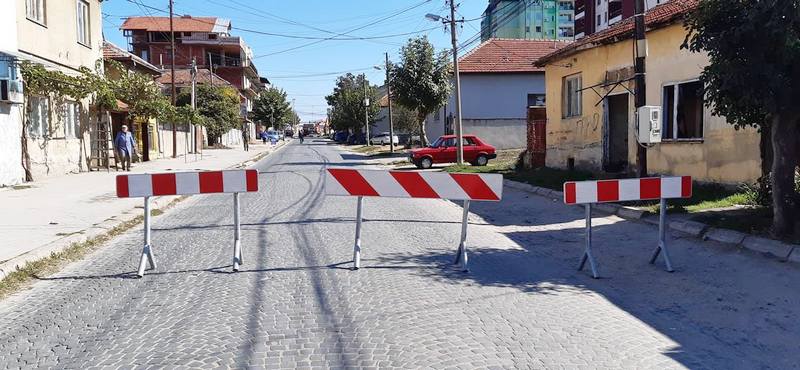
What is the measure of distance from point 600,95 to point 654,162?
310cm

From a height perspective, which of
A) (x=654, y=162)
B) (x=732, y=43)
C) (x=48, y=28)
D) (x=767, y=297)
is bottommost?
(x=767, y=297)

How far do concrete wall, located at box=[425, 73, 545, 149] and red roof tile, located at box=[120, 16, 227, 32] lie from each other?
64.1 metres

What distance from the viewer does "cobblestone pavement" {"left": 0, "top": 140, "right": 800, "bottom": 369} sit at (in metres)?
4.57

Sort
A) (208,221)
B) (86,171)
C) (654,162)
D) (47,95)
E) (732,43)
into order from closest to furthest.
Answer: (732,43) < (208,221) < (654,162) < (47,95) < (86,171)

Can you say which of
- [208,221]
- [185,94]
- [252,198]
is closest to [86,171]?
[252,198]

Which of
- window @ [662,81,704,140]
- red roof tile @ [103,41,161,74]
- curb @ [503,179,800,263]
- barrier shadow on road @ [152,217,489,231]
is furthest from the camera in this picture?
red roof tile @ [103,41,161,74]

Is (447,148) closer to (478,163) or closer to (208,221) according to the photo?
(478,163)

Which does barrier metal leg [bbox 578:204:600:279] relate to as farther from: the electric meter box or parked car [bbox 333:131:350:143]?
parked car [bbox 333:131:350:143]

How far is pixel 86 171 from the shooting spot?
23219 millimetres

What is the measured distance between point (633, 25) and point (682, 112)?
2992mm

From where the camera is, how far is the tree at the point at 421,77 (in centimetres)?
3516

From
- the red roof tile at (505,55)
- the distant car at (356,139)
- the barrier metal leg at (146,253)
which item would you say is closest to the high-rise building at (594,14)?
the red roof tile at (505,55)

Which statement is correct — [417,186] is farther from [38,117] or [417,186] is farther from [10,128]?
[38,117]

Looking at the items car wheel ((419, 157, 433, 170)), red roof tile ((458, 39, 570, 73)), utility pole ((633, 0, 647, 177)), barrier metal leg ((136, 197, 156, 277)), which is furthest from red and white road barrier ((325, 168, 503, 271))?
red roof tile ((458, 39, 570, 73))
